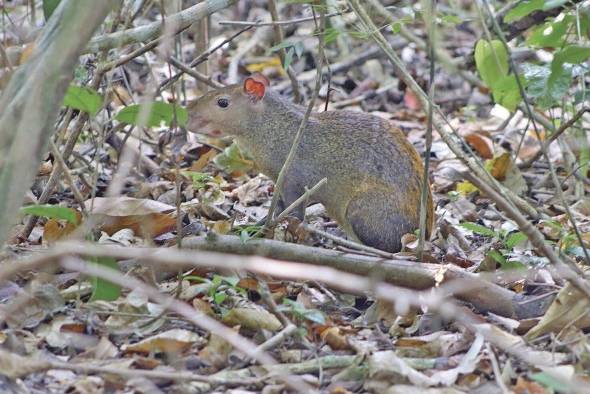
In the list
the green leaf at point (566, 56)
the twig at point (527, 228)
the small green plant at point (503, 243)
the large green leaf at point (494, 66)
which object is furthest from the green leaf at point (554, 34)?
the twig at point (527, 228)

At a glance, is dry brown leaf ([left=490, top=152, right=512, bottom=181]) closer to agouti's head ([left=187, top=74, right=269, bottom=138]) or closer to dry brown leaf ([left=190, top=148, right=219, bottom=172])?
agouti's head ([left=187, top=74, right=269, bottom=138])

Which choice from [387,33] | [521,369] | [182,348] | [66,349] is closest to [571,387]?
[521,369]

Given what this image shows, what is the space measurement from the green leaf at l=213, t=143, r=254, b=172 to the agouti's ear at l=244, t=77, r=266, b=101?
1.77ft

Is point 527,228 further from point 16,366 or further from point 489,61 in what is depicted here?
point 489,61

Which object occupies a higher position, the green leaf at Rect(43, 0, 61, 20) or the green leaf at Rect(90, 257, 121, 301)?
the green leaf at Rect(43, 0, 61, 20)

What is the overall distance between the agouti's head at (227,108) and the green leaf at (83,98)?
2.43 m

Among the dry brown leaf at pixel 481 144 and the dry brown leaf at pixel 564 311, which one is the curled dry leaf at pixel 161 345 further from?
the dry brown leaf at pixel 481 144

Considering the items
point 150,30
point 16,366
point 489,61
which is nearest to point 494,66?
point 489,61

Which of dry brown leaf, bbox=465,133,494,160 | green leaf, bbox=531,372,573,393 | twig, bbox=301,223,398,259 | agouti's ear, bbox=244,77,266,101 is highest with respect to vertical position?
agouti's ear, bbox=244,77,266,101

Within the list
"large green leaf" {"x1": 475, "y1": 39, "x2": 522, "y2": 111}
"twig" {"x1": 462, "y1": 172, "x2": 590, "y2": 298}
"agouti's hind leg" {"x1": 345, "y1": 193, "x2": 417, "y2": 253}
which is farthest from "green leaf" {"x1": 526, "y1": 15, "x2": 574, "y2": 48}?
"twig" {"x1": 462, "y1": 172, "x2": 590, "y2": 298}

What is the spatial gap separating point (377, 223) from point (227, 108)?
138 centimetres

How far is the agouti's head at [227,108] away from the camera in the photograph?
21.7 feet

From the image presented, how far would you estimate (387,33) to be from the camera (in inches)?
399

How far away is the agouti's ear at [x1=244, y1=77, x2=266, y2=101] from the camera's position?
6.57 metres
